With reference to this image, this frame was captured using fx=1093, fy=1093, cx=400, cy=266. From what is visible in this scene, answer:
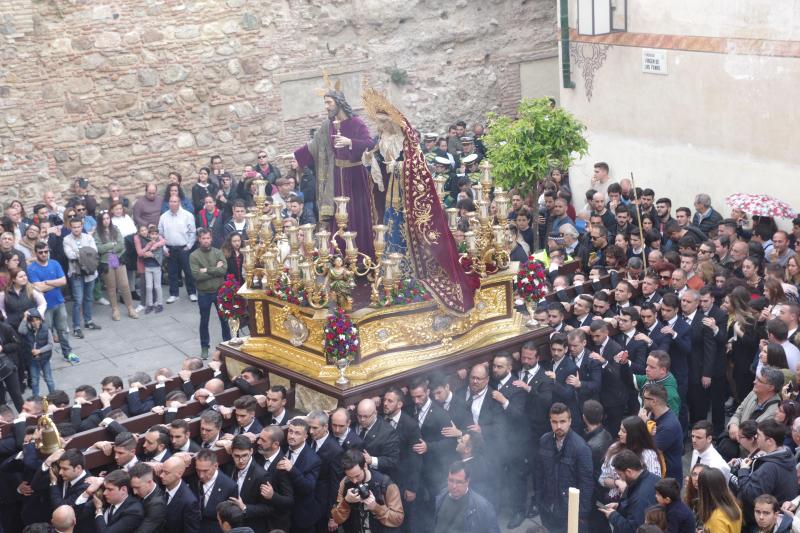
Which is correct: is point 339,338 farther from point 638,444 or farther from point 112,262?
point 112,262

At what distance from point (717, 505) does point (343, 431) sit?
324 centimetres

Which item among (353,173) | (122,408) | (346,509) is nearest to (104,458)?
(122,408)

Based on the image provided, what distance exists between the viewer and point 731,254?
1275 centimetres

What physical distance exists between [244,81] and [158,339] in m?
5.84

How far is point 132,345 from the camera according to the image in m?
14.7

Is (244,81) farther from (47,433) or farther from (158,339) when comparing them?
(47,433)

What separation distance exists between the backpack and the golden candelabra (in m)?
3.44

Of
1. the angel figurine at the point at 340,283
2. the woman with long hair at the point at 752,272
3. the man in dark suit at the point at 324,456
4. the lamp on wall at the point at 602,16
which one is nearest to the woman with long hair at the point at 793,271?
the woman with long hair at the point at 752,272

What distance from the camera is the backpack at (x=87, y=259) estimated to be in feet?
47.7

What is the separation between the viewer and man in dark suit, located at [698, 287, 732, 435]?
1105cm

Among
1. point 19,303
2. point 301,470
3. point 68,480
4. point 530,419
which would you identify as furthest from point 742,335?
point 19,303

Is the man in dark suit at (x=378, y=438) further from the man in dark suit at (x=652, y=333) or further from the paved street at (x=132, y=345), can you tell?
the paved street at (x=132, y=345)

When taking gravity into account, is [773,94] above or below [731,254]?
above

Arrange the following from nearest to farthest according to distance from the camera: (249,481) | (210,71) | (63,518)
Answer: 1. (63,518)
2. (249,481)
3. (210,71)
